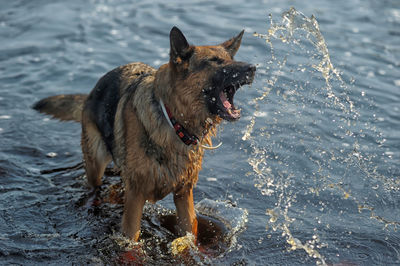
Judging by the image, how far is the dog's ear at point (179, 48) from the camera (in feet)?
16.1

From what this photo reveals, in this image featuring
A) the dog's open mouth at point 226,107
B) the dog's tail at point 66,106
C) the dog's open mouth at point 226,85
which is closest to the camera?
the dog's open mouth at point 226,85

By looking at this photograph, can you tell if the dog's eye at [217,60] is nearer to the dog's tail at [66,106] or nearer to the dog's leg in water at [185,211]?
the dog's leg in water at [185,211]

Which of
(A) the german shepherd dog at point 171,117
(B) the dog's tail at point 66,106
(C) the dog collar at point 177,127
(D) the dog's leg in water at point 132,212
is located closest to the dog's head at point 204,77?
(A) the german shepherd dog at point 171,117

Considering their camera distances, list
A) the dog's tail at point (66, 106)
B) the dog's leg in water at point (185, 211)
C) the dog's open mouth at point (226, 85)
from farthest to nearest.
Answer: the dog's tail at point (66, 106) → the dog's leg in water at point (185, 211) → the dog's open mouth at point (226, 85)

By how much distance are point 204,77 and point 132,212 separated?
64.1 inches

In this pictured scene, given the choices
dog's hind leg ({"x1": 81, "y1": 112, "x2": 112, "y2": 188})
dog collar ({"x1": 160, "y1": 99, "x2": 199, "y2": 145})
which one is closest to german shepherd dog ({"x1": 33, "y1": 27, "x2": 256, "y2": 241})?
dog collar ({"x1": 160, "y1": 99, "x2": 199, "y2": 145})

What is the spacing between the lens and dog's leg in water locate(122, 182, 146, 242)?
552cm

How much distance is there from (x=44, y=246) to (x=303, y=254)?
9.10ft

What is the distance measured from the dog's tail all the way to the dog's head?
8.91 feet

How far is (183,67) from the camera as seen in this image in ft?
16.4

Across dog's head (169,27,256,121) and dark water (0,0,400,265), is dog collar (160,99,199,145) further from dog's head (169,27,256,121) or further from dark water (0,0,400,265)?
dark water (0,0,400,265)

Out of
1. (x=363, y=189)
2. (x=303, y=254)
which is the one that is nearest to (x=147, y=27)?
(x=363, y=189)

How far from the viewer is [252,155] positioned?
7938mm

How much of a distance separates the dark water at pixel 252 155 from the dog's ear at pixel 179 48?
1.51m
